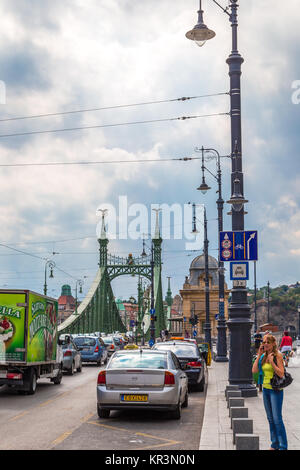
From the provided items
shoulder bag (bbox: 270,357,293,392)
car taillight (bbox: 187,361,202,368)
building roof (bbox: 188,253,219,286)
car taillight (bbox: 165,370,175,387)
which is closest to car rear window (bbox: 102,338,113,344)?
car taillight (bbox: 187,361,202,368)

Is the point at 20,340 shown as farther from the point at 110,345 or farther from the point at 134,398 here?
the point at 110,345

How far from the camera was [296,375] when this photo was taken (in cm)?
2412

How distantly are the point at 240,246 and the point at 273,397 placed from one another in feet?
26.0

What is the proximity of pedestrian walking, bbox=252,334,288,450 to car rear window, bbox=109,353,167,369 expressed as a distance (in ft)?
Result: 13.1

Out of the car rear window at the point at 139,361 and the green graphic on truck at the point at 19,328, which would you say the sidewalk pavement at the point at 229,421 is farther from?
the green graphic on truck at the point at 19,328

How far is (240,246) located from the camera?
16.6 m

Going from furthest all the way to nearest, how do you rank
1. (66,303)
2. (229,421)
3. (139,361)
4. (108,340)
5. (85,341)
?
(66,303)
(108,340)
(85,341)
(139,361)
(229,421)

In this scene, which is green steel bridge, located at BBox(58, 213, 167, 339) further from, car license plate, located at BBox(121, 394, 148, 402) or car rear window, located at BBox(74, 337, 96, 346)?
car license plate, located at BBox(121, 394, 148, 402)

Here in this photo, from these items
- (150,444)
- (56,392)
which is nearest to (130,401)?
(150,444)

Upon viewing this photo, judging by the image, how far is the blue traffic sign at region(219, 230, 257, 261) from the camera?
54.3 feet

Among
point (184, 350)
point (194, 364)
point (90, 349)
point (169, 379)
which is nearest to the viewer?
point (169, 379)

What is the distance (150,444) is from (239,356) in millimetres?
6823

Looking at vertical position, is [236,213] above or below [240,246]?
above

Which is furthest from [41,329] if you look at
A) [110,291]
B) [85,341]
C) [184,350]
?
[110,291]
